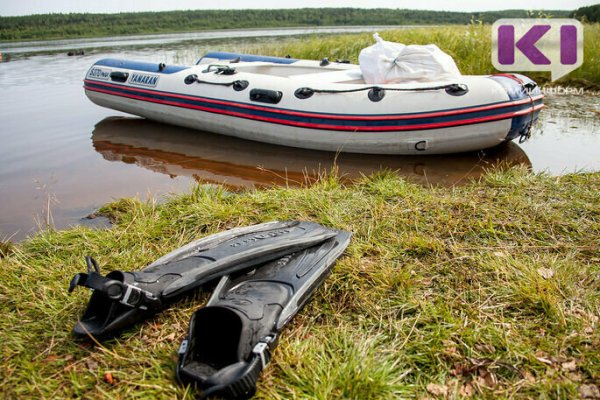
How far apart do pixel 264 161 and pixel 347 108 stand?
1133mm

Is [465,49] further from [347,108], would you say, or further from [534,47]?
[347,108]

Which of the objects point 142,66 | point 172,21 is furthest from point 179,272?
point 172,21

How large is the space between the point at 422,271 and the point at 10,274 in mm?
2202

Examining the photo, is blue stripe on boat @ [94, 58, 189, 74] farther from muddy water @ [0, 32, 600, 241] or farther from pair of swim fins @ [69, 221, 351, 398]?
pair of swim fins @ [69, 221, 351, 398]

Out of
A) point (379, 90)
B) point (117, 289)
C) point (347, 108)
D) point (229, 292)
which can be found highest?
→ point (379, 90)

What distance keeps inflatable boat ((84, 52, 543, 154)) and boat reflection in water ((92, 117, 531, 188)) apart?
145 millimetres

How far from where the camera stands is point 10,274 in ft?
7.87

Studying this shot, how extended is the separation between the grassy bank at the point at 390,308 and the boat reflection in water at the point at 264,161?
142cm

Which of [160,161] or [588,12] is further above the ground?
[588,12]

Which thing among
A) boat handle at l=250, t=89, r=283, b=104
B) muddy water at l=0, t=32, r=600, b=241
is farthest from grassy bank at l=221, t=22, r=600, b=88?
boat handle at l=250, t=89, r=283, b=104

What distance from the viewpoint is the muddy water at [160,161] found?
4.20 metres

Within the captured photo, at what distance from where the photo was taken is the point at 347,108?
474 centimetres

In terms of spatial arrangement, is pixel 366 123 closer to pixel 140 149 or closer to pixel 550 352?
pixel 140 149

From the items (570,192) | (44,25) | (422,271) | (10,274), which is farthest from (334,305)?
(44,25)
